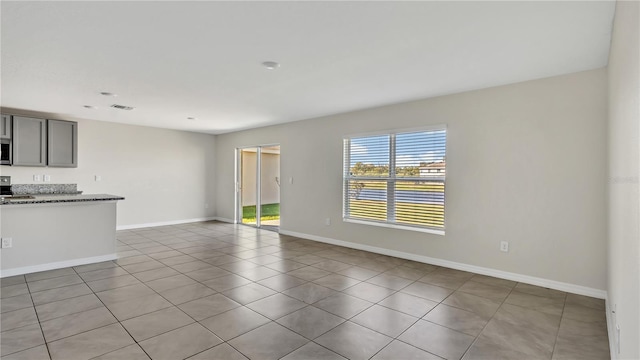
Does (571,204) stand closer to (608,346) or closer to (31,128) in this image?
(608,346)

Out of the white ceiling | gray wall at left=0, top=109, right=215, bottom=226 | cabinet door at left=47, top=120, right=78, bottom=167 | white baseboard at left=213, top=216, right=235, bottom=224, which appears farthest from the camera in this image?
white baseboard at left=213, top=216, right=235, bottom=224

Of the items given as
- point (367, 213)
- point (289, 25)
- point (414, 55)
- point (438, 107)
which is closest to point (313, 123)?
point (367, 213)

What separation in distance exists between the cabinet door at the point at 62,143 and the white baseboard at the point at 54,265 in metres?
2.56

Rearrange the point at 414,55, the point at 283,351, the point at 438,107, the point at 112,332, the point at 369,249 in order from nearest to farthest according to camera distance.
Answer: the point at 283,351 → the point at 112,332 → the point at 414,55 → the point at 438,107 → the point at 369,249

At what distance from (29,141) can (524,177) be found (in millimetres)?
7797

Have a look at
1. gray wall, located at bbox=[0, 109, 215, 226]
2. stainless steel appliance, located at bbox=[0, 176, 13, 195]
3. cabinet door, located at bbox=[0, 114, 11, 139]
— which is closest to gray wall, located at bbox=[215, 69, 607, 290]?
gray wall, located at bbox=[0, 109, 215, 226]

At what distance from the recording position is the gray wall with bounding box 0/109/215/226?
21.0ft

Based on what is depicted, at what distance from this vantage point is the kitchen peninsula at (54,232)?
387cm

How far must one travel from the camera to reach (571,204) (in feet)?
11.0

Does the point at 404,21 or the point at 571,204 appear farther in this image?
the point at 571,204

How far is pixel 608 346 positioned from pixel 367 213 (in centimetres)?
333

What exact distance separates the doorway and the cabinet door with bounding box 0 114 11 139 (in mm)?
4216

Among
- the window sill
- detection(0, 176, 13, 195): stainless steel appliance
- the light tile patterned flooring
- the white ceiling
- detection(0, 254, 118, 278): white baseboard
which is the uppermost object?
the white ceiling

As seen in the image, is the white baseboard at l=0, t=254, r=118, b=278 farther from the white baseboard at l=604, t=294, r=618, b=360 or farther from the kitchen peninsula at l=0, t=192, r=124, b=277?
the white baseboard at l=604, t=294, r=618, b=360
